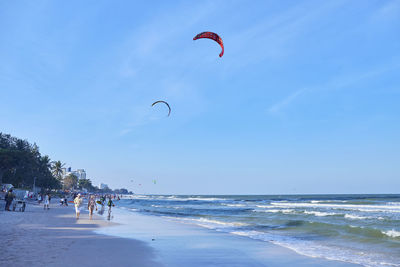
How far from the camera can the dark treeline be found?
6094 centimetres

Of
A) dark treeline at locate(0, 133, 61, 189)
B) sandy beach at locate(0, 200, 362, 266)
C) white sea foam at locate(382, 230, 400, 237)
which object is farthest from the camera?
dark treeline at locate(0, 133, 61, 189)

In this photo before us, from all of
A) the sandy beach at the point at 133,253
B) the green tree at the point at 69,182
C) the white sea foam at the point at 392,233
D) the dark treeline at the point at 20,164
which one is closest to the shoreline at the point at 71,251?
the sandy beach at the point at 133,253

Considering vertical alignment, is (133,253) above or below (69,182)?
below

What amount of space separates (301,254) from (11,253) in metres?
9.19

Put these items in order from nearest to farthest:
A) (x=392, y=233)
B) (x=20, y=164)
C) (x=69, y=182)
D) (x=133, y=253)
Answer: (x=133, y=253), (x=392, y=233), (x=20, y=164), (x=69, y=182)

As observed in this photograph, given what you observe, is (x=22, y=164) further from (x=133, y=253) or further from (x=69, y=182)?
(x=69, y=182)

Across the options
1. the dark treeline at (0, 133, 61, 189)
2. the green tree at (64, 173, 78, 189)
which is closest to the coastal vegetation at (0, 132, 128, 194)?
the dark treeline at (0, 133, 61, 189)

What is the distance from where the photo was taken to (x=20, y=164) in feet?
208

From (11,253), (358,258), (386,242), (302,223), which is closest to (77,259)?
(11,253)

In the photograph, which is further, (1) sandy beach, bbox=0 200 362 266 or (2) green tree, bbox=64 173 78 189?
(2) green tree, bbox=64 173 78 189

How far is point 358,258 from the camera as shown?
36.8 ft

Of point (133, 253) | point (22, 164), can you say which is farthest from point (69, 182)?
point (133, 253)

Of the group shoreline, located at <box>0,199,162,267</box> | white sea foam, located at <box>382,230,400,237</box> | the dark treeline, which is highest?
the dark treeline

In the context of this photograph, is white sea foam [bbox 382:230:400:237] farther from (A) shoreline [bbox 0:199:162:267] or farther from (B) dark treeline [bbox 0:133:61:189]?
(B) dark treeline [bbox 0:133:61:189]
